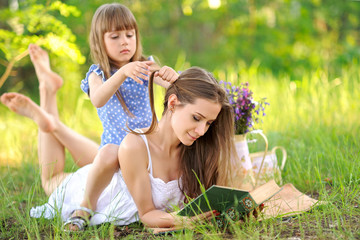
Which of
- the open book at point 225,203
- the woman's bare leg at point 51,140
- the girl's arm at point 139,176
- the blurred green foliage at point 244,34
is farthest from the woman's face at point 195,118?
the blurred green foliage at point 244,34

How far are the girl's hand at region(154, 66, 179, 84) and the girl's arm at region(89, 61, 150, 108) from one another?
3.1 inches

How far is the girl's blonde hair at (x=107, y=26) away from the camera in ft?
8.68

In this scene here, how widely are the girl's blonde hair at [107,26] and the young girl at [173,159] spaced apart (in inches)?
18.7

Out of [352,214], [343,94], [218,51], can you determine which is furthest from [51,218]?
[218,51]

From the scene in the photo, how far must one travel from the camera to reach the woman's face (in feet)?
7.10

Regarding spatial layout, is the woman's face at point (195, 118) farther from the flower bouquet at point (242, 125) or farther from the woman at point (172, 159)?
the flower bouquet at point (242, 125)

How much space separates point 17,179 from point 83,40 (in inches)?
139

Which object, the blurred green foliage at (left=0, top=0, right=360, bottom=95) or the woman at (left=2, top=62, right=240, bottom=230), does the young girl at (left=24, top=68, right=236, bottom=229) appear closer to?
the woman at (left=2, top=62, right=240, bottom=230)

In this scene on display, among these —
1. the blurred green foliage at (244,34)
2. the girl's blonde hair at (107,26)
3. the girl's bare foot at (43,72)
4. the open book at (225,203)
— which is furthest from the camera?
the blurred green foliage at (244,34)

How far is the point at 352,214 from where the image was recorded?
2.14 m

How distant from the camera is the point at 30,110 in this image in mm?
3148

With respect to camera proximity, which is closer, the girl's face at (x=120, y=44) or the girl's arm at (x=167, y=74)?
the girl's arm at (x=167, y=74)

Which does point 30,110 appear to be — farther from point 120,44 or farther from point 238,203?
point 238,203

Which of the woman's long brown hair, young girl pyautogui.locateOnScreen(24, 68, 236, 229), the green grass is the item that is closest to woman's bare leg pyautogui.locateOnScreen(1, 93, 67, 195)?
the green grass
